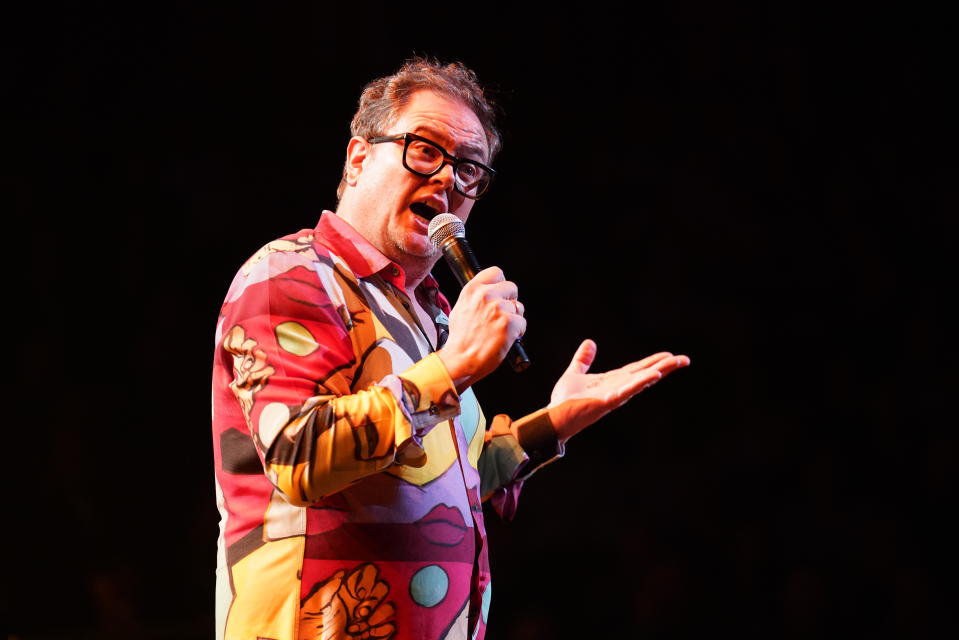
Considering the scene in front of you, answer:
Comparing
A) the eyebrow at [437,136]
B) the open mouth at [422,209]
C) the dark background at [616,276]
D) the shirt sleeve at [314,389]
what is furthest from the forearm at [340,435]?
the dark background at [616,276]

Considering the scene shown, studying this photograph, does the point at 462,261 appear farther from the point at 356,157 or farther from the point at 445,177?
the point at 356,157

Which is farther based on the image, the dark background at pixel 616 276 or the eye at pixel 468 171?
the dark background at pixel 616 276

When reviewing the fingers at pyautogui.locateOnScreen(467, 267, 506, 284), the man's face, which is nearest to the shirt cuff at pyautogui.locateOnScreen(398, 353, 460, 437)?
the fingers at pyautogui.locateOnScreen(467, 267, 506, 284)

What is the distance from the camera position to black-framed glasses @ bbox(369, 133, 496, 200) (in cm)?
127

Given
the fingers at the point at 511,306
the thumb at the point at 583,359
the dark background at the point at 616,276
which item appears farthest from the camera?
the dark background at the point at 616,276

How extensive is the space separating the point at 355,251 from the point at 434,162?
7.6 inches

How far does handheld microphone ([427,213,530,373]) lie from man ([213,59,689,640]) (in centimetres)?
6

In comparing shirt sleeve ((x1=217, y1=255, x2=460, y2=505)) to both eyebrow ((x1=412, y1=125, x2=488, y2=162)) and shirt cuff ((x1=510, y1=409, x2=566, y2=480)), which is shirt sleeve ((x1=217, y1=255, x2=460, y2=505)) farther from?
shirt cuff ((x1=510, y1=409, x2=566, y2=480))

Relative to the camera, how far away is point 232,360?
3.37 ft

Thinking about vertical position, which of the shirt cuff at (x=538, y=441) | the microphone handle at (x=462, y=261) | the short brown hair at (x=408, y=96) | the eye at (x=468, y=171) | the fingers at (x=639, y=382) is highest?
the short brown hair at (x=408, y=96)

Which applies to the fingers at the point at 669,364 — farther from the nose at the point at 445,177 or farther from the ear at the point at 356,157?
the ear at the point at 356,157

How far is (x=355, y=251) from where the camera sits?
47.0 inches

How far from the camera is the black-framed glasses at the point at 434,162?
1.27m

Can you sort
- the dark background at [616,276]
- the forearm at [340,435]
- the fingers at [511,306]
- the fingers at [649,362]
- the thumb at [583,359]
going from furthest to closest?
the dark background at [616,276] < the thumb at [583,359] < the fingers at [649,362] < the fingers at [511,306] < the forearm at [340,435]
